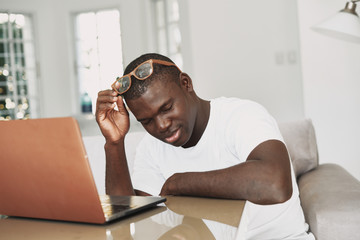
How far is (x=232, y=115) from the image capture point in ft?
4.15

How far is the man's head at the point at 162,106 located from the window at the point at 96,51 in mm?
4473

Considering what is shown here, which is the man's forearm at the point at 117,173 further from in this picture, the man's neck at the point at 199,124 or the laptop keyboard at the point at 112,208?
the laptop keyboard at the point at 112,208

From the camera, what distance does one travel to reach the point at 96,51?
579cm

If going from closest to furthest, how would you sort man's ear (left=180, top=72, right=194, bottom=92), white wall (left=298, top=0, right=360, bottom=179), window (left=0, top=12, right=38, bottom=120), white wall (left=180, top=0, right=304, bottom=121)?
man's ear (left=180, top=72, right=194, bottom=92), white wall (left=298, top=0, right=360, bottom=179), white wall (left=180, top=0, right=304, bottom=121), window (left=0, top=12, right=38, bottom=120)

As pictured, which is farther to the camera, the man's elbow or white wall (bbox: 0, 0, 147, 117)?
white wall (bbox: 0, 0, 147, 117)

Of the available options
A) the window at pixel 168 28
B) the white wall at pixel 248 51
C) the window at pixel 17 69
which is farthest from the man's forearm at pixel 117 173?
the window at pixel 17 69

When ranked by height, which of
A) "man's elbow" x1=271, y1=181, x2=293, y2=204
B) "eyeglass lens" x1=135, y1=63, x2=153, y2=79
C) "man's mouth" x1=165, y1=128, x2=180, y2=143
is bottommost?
"man's elbow" x1=271, y1=181, x2=293, y2=204

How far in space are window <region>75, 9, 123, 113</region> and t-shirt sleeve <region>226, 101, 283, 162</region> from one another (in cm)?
452

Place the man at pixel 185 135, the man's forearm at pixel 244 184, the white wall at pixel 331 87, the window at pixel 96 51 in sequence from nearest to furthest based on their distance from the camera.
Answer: the man's forearm at pixel 244 184 → the man at pixel 185 135 → the white wall at pixel 331 87 → the window at pixel 96 51

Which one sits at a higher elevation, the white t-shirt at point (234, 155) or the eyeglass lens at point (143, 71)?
the eyeglass lens at point (143, 71)

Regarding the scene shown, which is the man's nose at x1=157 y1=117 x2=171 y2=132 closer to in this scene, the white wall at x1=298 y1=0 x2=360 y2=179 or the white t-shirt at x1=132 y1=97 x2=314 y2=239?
the white t-shirt at x1=132 y1=97 x2=314 y2=239

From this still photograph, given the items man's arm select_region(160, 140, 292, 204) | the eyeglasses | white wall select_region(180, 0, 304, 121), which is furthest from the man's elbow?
white wall select_region(180, 0, 304, 121)

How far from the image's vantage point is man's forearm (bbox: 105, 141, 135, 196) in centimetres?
125

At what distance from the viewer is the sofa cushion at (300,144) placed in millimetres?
1853
